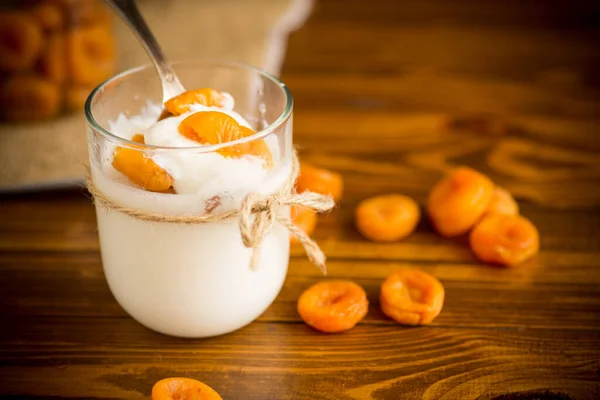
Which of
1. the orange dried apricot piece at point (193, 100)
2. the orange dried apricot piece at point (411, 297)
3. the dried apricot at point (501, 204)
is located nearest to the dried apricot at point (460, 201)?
the dried apricot at point (501, 204)

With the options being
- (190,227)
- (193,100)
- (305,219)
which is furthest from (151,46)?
(305,219)

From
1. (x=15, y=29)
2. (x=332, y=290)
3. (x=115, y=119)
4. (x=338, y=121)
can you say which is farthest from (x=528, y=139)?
(x=15, y=29)

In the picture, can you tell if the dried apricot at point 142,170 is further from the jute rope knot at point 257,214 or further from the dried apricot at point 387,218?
the dried apricot at point 387,218

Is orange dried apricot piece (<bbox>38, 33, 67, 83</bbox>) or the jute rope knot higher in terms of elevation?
the jute rope knot

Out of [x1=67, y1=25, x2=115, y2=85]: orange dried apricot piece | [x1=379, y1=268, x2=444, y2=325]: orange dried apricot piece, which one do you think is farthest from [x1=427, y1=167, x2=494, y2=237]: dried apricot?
[x1=67, y1=25, x2=115, y2=85]: orange dried apricot piece

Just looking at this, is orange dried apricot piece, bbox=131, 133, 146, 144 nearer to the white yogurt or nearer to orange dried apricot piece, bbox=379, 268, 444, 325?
the white yogurt

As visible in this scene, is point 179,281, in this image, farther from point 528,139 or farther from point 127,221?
point 528,139
